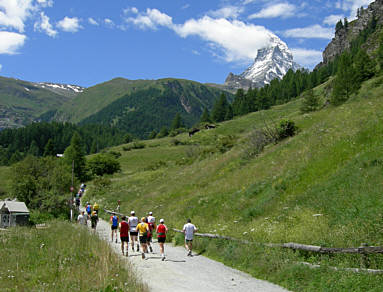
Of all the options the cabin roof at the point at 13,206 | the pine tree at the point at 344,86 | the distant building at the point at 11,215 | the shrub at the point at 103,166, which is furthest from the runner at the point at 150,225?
the shrub at the point at 103,166

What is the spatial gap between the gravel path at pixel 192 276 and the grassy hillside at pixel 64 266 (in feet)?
3.62

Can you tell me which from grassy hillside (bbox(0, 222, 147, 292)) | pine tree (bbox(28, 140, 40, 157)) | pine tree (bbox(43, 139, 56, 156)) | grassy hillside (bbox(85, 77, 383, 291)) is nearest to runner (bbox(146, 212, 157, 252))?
grassy hillside (bbox(85, 77, 383, 291))

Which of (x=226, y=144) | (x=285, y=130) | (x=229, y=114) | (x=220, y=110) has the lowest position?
(x=226, y=144)

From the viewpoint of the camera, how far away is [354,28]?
616ft

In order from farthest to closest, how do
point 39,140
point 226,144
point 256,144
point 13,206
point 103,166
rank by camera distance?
1. point 39,140
2. point 103,166
3. point 226,144
4. point 13,206
5. point 256,144

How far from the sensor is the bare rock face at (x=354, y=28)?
170 m

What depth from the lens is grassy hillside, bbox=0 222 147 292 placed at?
367 inches

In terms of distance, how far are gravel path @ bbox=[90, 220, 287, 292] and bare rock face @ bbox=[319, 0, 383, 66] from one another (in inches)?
6908

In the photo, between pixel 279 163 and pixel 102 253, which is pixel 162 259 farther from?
pixel 279 163

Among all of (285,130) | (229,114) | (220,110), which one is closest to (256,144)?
(285,130)

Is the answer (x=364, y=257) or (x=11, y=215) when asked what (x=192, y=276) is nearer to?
(x=364, y=257)

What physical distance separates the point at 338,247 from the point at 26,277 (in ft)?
31.2

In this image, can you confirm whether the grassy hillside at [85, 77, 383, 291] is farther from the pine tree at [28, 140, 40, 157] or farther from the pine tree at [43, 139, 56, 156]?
the pine tree at [28, 140, 40, 157]

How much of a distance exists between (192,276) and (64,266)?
4.31 meters
